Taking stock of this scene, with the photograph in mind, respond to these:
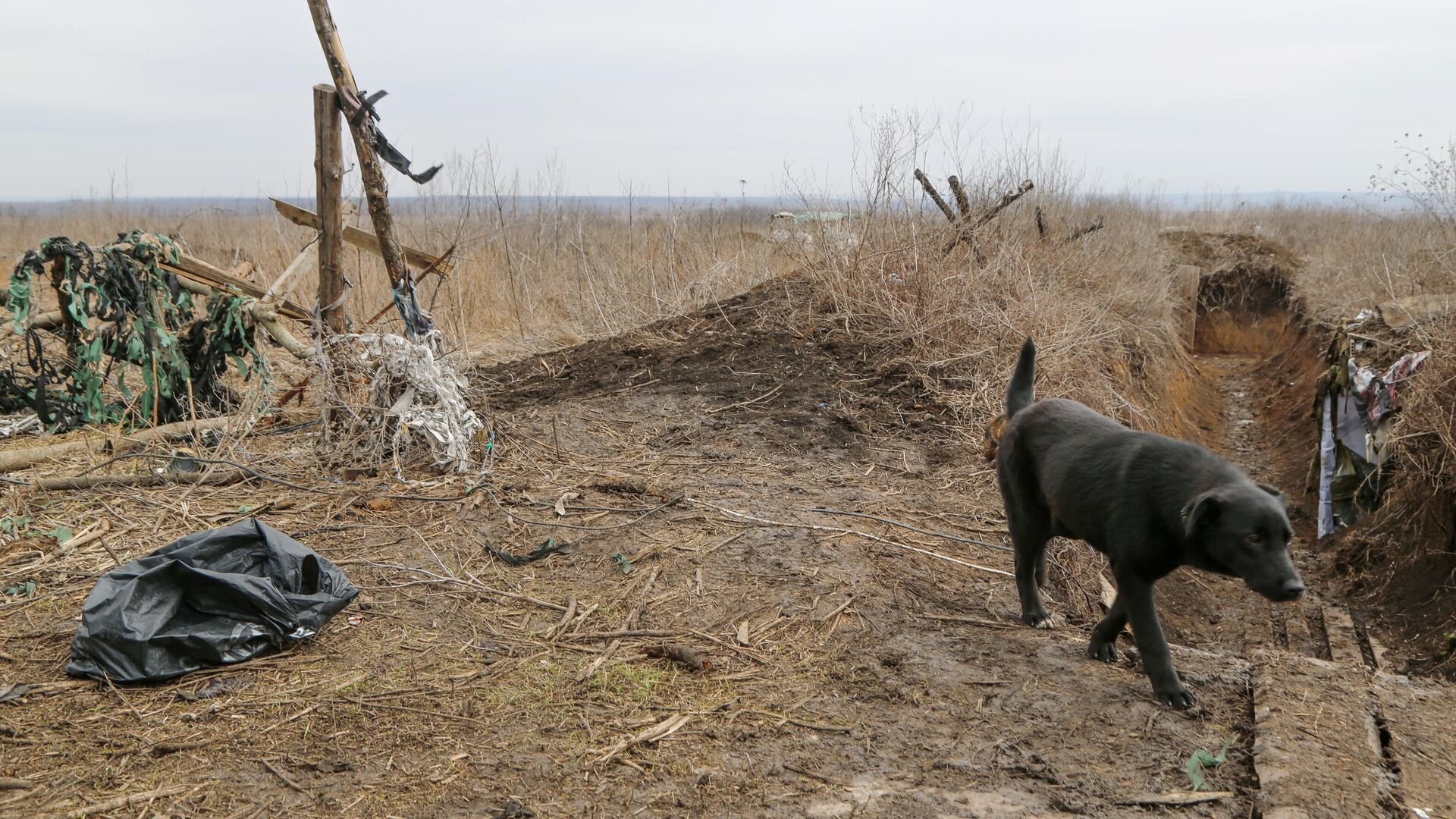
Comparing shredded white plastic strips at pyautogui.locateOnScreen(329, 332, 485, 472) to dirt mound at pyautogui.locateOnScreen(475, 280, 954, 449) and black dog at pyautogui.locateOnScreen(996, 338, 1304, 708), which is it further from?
black dog at pyautogui.locateOnScreen(996, 338, 1304, 708)

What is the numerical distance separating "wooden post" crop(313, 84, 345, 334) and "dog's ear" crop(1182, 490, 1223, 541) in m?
5.00

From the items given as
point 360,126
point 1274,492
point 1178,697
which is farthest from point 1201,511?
point 360,126

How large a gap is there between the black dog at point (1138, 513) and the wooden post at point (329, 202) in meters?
4.22

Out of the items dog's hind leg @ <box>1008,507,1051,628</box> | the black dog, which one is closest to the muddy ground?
dog's hind leg @ <box>1008,507,1051,628</box>

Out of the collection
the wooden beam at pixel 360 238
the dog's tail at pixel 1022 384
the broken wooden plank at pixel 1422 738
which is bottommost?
the broken wooden plank at pixel 1422 738

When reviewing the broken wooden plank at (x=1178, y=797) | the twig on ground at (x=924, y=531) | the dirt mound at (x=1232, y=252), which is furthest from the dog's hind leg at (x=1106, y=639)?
the dirt mound at (x=1232, y=252)

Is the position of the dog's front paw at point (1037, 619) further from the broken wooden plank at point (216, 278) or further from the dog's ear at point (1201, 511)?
the broken wooden plank at point (216, 278)

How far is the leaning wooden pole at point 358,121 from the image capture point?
5.53 metres

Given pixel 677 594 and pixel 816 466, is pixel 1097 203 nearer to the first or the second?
pixel 816 466

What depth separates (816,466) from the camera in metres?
6.32

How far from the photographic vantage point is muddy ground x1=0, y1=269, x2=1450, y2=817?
2885mm

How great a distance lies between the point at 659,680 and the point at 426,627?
1122 millimetres

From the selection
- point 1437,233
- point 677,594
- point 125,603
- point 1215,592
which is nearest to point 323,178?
point 125,603

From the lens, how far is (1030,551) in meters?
4.15
